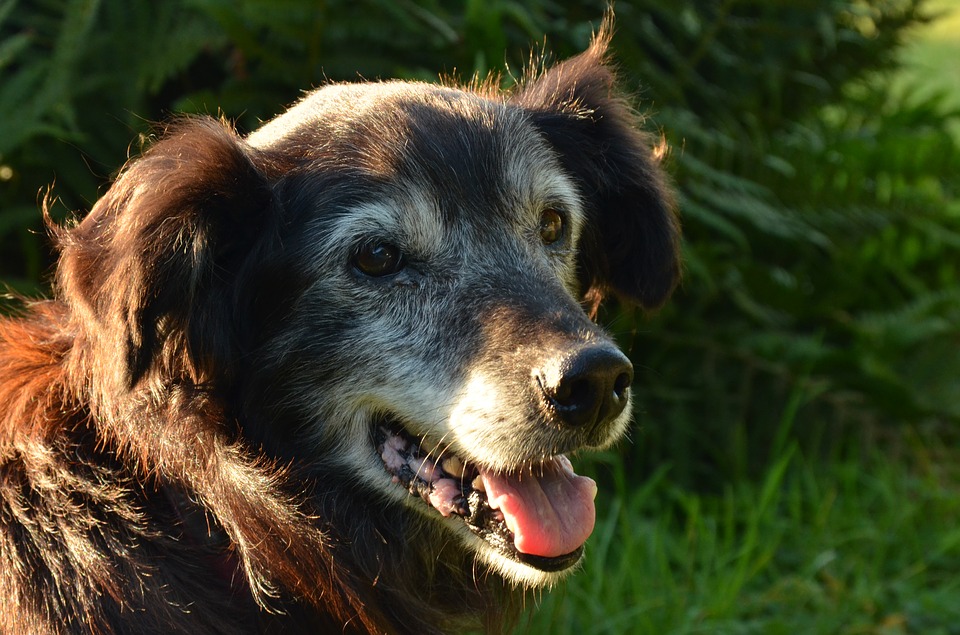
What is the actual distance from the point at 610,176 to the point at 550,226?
35 centimetres

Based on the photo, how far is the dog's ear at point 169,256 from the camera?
7.88ft

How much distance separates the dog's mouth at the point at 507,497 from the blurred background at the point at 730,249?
4.06 feet

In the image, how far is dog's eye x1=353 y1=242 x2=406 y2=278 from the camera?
9.02ft

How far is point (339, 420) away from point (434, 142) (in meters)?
0.75

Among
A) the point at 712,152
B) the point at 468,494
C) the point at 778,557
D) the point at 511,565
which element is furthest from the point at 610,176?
the point at 778,557

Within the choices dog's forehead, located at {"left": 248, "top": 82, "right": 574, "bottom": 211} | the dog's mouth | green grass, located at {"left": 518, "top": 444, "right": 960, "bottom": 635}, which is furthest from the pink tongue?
green grass, located at {"left": 518, "top": 444, "right": 960, "bottom": 635}

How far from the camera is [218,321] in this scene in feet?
8.43

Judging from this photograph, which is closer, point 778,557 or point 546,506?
point 546,506

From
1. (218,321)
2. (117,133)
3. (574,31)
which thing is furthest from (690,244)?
(218,321)

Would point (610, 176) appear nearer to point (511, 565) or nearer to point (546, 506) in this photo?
point (546, 506)

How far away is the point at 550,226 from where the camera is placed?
3061mm

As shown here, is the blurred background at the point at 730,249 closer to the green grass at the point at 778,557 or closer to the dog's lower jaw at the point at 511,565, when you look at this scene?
the green grass at the point at 778,557

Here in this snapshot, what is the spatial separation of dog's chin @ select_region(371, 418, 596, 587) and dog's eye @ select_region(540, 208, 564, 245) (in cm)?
63

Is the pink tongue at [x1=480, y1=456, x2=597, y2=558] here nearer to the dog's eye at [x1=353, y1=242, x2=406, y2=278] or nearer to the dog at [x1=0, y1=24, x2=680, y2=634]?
the dog at [x1=0, y1=24, x2=680, y2=634]
